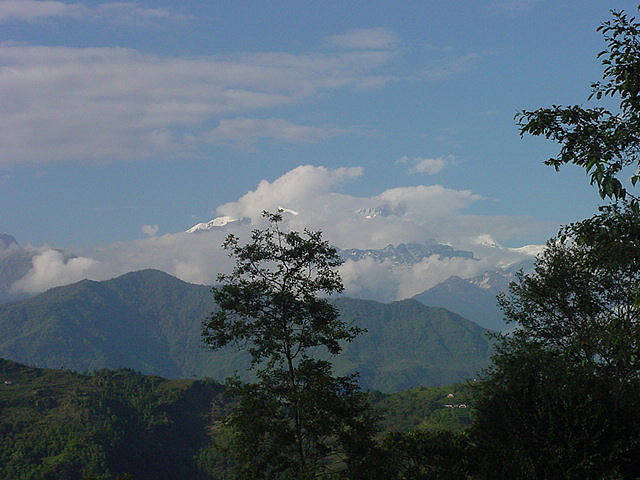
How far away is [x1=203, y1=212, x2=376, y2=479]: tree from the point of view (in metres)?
30.8

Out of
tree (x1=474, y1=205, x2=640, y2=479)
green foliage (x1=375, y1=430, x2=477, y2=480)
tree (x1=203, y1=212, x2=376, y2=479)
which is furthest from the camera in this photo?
green foliage (x1=375, y1=430, x2=477, y2=480)

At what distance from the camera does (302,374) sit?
3231 cm

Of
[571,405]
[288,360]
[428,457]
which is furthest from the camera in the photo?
[428,457]

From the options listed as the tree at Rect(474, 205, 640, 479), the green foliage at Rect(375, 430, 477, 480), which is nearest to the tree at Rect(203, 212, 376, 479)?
the green foliage at Rect(375, 430, 477, 480)

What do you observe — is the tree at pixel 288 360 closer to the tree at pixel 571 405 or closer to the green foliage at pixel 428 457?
the green foliage at pixel 428 457

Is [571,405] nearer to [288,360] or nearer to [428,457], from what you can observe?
[428,457]

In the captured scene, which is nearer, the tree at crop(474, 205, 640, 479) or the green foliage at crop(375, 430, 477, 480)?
the tree at crop(474, 205, 640, 479)

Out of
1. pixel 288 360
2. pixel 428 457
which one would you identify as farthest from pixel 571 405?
pixel 288 360

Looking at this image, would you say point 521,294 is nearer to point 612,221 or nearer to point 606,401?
point 606,401

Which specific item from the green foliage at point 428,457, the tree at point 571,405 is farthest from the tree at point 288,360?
the tree at point 571,405

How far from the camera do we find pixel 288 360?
31656 millimetres

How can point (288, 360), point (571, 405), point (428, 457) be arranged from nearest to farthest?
point (571, 405) → point (288, 360) → point (428, 457)

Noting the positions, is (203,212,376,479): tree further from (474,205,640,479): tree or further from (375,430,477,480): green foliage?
(474,205,640,479): tree

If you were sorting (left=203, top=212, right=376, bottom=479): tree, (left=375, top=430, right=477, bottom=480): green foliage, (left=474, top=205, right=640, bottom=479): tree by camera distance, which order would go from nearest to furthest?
(left=474, top=205, right=640, bottom=479): tree → (left=203, top=212, right=376, bottom=479): tree → (left=375, top=430, right=477, bottom=480): green foliage
